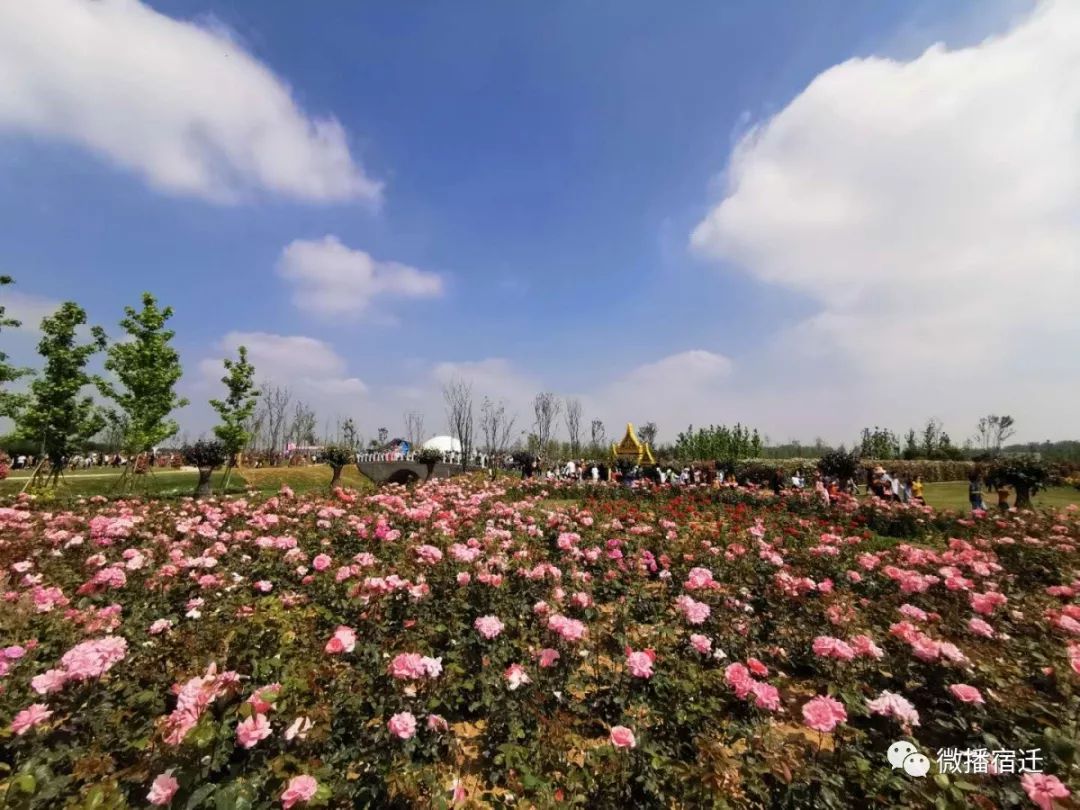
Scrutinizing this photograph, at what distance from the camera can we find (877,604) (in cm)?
446

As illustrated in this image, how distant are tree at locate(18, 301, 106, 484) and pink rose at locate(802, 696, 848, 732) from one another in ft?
60.9

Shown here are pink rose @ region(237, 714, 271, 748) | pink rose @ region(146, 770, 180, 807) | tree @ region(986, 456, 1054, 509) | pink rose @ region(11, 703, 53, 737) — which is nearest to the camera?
pink rose @ region(146, 770, 180, 807)

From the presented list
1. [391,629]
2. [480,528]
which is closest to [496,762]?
[391,629]

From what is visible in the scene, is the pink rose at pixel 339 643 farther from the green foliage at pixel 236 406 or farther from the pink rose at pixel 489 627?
the green foliage at pixel 236 406

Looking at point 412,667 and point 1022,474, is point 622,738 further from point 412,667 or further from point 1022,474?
point 1022,474

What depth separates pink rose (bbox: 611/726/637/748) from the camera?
216 cm

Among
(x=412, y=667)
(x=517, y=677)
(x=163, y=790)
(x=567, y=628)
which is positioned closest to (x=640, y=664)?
(x=567, y=628)

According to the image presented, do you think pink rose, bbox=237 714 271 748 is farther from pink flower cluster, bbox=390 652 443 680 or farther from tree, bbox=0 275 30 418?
tree, bbox=0 275 30 418

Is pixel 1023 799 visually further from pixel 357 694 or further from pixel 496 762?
pixel 357 694

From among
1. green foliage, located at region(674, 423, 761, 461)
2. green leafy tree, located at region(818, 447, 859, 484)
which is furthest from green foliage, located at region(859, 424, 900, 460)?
green leafy tree, located at region(818, 447, 859, 484)

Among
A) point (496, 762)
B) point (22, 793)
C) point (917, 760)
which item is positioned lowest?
point (496, 762)

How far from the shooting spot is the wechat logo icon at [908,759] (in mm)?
2178

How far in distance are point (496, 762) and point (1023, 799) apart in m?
2.19

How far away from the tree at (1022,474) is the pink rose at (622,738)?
1570 centimetres
